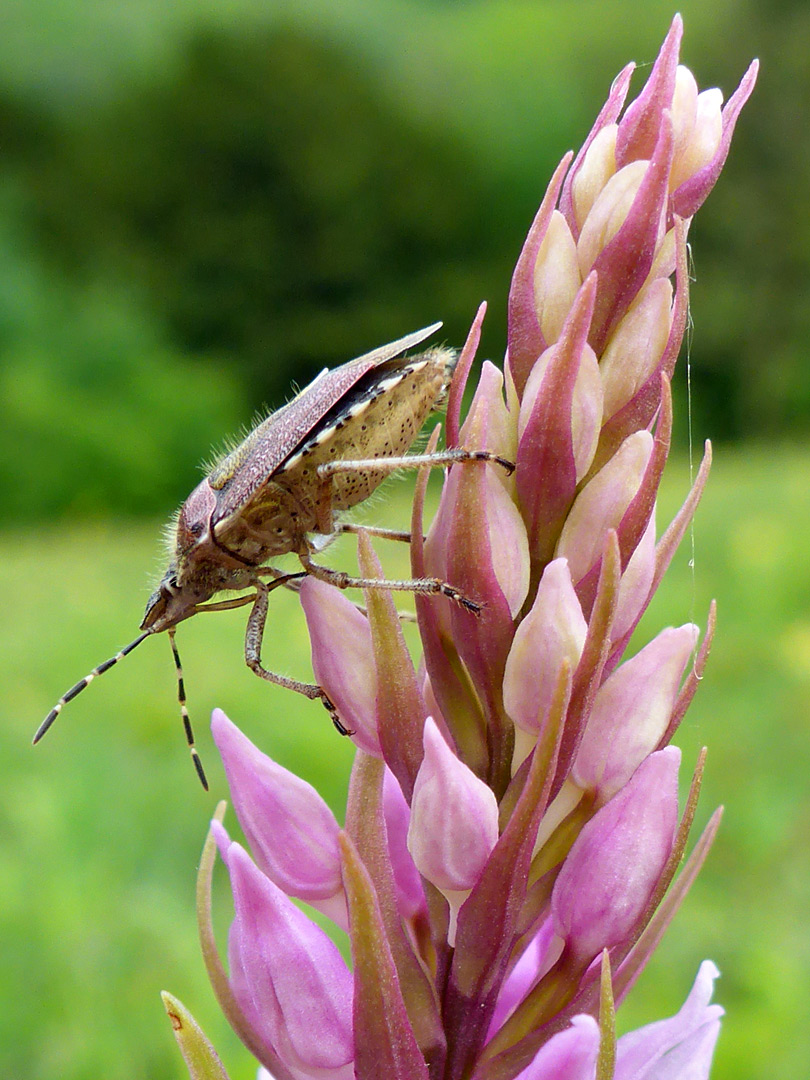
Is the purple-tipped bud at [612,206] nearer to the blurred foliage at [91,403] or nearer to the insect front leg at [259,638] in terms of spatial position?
the insect front leg at [259,638]

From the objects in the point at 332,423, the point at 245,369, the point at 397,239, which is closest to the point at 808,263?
the point at 397,239

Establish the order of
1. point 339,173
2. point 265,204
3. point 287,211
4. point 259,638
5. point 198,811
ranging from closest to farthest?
point 259,638
point 198,811
point 339,173
point 287,211
point 265,204

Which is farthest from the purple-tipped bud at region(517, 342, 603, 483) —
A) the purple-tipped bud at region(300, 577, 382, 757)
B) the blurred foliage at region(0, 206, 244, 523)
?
the blurred foliage at region(0, 206, 244, 523)

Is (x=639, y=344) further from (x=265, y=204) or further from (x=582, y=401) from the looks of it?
(x=265, y=204)

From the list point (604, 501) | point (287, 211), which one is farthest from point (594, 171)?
point (287, 211)

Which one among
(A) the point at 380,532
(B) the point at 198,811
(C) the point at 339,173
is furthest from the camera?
(C) the point at 339,173

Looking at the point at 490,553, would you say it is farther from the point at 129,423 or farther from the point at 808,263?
the point at 808,263
